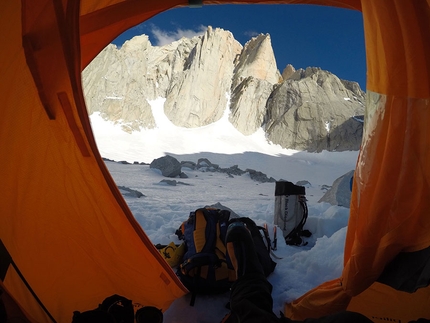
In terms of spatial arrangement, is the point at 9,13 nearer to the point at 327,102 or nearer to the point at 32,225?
the point at 32,225

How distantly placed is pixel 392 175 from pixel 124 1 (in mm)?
1844

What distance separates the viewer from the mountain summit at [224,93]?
27734mm

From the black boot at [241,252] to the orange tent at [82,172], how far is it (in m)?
0.39

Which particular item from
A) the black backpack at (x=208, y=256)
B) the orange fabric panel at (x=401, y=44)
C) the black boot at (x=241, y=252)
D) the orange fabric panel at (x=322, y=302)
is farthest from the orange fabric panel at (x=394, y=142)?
the black backpack at (x=208, y=256)

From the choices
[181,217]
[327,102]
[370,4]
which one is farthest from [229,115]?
[370,4]

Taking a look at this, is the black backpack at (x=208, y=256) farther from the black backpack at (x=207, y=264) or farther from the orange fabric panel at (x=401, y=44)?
the orange fabric panel at (x=401, y=44)

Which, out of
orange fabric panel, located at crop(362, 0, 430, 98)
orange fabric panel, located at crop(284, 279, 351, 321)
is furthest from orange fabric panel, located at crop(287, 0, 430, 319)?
orange fabric panel, located at crop(284, 279, 351, 321)

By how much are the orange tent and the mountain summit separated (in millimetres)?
26753

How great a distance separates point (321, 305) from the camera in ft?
4.71

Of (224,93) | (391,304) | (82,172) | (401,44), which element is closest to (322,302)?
(391,304)

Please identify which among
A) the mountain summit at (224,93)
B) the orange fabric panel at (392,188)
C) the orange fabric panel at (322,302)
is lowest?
the orange fabric panel at (322,302)

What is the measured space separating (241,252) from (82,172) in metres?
1.02

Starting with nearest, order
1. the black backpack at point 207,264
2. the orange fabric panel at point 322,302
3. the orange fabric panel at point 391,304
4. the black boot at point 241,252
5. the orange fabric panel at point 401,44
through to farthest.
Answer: the orange fabric panel at point 401,44
the orange fabric panel at point 391,304
the orange fabric panel at point 322,302
the black boot at point 241,252
the black backpack at point 207,264

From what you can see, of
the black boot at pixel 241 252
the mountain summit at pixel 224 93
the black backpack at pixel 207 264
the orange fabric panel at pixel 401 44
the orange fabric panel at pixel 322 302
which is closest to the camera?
the orange fabric panel at pixel 401 44
